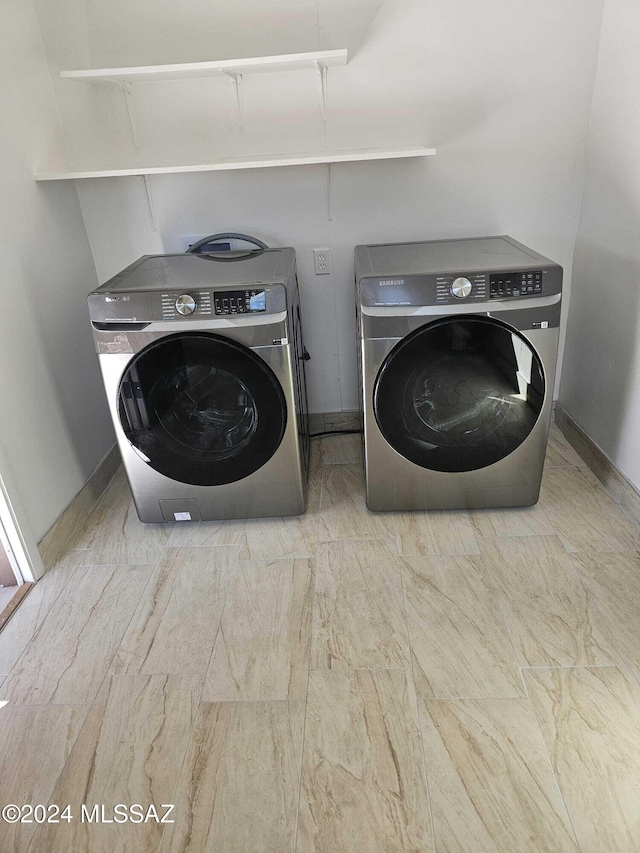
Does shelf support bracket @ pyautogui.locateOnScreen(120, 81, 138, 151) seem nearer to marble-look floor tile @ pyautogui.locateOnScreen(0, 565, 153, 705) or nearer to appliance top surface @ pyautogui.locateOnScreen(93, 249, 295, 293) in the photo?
appliance top surface @ pyautogui.locateOnScreen(93, 249, 295, 293)

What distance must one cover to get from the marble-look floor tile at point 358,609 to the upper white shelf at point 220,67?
1.53 metres

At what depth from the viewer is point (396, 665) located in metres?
1.47

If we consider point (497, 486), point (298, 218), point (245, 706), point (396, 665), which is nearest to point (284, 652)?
point (245, 706)

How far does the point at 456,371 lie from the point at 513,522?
0.57m

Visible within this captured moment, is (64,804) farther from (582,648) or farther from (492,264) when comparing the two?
(492,264)

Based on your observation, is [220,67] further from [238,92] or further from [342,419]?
[342,419]

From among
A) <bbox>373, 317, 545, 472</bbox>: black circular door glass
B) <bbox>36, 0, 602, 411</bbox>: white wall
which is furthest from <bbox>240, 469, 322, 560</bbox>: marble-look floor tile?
<bbox>36, 0, 602, 411</bbox>: white wall

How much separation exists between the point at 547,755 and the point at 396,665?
386 millimetres

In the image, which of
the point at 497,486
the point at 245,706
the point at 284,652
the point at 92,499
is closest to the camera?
the point at 245,706

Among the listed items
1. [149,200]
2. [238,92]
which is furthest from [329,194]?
[149,200]

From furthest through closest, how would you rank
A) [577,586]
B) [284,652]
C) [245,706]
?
[577,586] < [284,652] < [245,706]

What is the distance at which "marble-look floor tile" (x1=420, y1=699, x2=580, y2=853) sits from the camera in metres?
1.10

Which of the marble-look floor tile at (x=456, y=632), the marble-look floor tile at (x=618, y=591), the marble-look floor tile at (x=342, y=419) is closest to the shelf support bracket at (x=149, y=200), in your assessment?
the marble-look floor tile at (x=342, y=419)

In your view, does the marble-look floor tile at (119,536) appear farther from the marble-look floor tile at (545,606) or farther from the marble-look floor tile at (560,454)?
the marble-look floor tile at (560,454)
